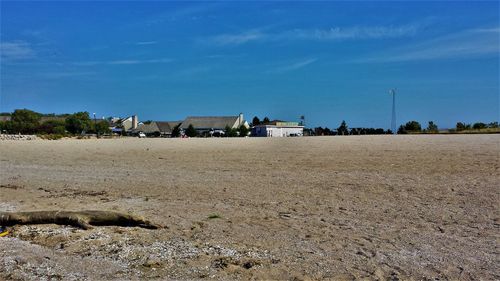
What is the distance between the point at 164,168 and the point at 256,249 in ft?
33.4

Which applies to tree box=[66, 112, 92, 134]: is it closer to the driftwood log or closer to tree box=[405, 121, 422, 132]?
tree box=[405, 121, 422, 132]

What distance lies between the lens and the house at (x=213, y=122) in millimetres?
107588

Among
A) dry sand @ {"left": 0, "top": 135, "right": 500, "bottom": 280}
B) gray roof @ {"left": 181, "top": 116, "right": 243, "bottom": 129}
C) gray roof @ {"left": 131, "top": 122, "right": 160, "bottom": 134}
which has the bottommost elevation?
dry sand @ {"left": 0, "top": 135, "right": 500, "bottom": 280}

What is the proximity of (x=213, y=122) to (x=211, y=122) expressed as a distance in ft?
1.69

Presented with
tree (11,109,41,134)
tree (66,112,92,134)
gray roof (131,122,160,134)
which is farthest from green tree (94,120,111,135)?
gray roof (131,122,160,134)

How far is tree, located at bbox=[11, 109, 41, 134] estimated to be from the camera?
78688mm

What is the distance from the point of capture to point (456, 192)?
905 centimetres

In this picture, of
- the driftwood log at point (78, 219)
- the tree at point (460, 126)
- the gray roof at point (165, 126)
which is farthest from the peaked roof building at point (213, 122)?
the driftwood log at point (78, 219)

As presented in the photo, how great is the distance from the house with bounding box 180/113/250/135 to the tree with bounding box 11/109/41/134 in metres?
33.9

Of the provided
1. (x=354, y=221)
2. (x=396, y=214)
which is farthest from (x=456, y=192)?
(x=354, y=221)

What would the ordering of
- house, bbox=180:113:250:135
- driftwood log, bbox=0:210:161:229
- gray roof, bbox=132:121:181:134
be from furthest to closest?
1. gray roof, bbox=132:121:181:134
2. house, bbox=180:113:250:135
3. driftwood log, bbox=0:210:161:229

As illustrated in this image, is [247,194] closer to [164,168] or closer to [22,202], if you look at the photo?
[22,202]

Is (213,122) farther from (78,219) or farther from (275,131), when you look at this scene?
(78,219)

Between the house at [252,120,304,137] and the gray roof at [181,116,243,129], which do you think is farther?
the gray roof at [181,116,243,129]
